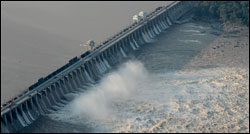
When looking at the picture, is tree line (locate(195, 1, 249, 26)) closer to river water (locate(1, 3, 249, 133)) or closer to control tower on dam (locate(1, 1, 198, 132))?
control tower on dam (locate(1, 1, 198, 132))

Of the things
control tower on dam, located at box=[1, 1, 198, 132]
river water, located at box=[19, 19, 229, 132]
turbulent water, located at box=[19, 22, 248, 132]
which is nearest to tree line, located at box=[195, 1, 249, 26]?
control tower on dam, located at box=[1, 1, 198, 132]

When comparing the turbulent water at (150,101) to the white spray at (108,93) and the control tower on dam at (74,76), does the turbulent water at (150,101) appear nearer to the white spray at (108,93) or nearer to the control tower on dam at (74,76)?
the white spray at (108,93)

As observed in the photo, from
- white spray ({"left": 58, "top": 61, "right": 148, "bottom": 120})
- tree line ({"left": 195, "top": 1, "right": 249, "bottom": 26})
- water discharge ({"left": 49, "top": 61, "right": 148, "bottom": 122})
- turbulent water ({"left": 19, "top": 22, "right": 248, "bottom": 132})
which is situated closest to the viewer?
turbulent water ({"left": 19, "top": 22, "right": 248, "bottom": 132})

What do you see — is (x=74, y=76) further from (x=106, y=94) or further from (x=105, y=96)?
(x=105, y=96)

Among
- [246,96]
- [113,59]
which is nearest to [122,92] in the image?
[113,59]


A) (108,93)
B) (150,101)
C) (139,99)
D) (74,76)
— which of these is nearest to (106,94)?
(108,93)

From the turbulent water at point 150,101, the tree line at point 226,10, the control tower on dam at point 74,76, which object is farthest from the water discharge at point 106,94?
the tree line at point 226,10
